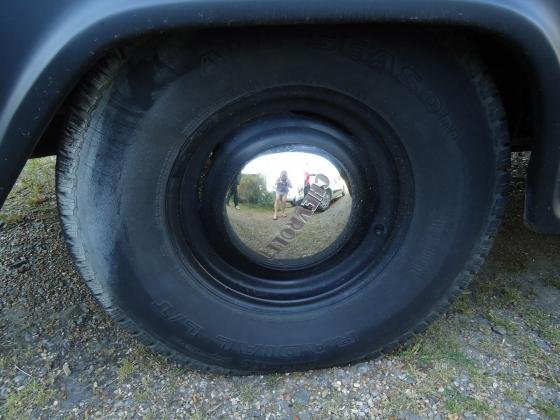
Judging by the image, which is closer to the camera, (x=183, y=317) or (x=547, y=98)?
(x=547, y=98)

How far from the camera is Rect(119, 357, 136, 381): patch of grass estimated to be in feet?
5.32

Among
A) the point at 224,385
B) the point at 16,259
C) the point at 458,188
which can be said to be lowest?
the point at 16,259

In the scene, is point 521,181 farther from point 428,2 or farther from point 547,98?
point 428,2

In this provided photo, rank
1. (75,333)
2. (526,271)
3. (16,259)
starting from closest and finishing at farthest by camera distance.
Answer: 1. (75,333)
2. (526,271)
3. (16,259)

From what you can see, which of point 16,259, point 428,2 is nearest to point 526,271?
point 428,2

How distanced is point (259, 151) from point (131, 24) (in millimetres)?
489

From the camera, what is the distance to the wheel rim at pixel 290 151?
1.37m

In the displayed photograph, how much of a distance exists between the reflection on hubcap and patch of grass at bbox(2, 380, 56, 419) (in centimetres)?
78

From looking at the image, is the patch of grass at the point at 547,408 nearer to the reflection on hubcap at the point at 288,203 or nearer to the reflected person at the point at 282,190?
the reflection on hubcap at the point at 288,203

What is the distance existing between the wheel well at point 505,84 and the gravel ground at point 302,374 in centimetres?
63

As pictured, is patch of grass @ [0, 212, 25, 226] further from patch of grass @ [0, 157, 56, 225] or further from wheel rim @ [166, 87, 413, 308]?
wheel rim @ [166, 87, 413, 308]

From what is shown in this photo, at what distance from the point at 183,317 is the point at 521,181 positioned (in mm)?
2164

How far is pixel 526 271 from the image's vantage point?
7.04ft

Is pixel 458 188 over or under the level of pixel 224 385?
over
